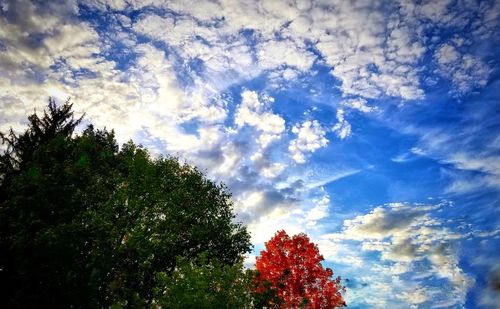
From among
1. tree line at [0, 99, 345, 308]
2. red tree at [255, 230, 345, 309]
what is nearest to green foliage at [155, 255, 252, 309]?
tree line at [0, 99, 345, 308]

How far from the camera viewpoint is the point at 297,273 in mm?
39344

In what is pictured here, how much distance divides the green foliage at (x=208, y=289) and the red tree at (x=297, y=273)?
48.3 feet

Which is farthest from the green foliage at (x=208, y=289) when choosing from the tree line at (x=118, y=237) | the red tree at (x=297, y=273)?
the red tree at (x=297, y=273)

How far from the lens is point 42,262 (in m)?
17.6

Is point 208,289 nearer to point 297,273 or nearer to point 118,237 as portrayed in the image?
point 118,237

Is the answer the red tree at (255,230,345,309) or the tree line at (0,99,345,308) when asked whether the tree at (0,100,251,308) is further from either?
the red tree at (255,230,345,309)

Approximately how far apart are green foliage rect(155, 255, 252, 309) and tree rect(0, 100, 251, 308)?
1.43m

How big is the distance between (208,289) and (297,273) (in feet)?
64.5

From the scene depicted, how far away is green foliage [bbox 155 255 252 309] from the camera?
67.2 feet

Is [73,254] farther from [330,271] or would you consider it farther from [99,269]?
[330,271]

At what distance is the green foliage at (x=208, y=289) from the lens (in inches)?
806

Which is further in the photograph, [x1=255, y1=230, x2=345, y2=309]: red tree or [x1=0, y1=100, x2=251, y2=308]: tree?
[x1=255, y1=230, x2=345, y2=309]: red tree

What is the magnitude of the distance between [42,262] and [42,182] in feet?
12.8

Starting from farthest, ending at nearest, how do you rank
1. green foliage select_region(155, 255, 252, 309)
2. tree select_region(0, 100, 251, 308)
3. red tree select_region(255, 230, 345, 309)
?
red tree select_region(255, 230, 345, 309) → green foliage select_region(155, 255, 252, 309) → tree select_region(0, 100, 251, 308)
